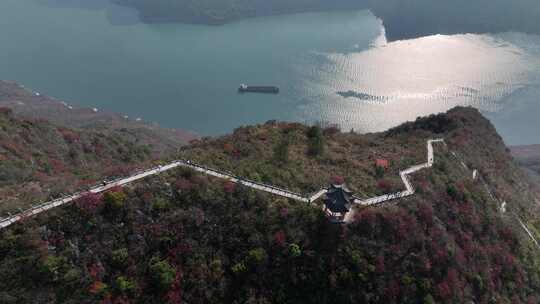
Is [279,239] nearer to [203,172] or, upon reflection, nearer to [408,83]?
[203,172]

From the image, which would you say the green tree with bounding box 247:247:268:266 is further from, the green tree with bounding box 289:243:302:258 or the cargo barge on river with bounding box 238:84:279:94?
the cargo barge on river with bounding box 238:84:279:94

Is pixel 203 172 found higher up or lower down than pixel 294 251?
higher up

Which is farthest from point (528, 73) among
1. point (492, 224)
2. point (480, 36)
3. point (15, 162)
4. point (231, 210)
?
point (15, 162)

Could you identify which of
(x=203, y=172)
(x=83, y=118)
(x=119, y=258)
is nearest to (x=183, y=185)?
(x=203, y=172)

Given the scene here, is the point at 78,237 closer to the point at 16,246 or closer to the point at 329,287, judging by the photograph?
the point at 16,246

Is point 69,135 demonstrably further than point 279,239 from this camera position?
Yes

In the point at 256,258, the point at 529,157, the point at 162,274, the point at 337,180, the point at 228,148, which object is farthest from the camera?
the point at 529,157

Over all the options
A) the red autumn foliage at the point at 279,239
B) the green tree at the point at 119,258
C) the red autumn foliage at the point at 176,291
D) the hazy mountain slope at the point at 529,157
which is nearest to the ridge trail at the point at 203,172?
the red autumn foliage at the point at 279,239

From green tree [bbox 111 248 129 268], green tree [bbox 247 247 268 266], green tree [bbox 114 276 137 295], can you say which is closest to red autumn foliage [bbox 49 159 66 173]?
green tree [bbox 111 248 129 268]
